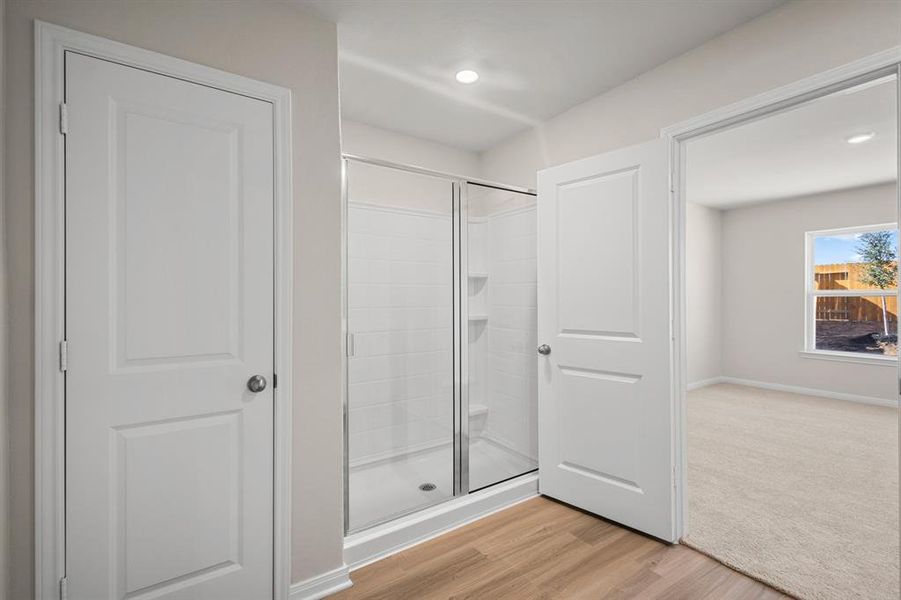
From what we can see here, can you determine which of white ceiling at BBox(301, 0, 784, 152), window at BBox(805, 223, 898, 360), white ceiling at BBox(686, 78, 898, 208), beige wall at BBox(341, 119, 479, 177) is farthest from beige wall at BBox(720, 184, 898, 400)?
white ceiling at BBox(301, 0, 784, 152)

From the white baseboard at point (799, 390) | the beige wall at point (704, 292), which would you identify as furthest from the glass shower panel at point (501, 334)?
the white baseboard at point (799, 390)

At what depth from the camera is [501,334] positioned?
2.84m

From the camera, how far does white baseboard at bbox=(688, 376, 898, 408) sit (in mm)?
4924

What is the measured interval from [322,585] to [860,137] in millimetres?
5032

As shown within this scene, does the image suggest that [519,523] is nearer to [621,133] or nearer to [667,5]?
[621,133]

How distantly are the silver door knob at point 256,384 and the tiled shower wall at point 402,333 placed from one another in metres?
0.80

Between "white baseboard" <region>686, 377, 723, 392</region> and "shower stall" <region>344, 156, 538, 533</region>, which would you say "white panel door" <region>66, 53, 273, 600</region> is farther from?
"white baseboard" <region>686, 377, 723, 392</region>

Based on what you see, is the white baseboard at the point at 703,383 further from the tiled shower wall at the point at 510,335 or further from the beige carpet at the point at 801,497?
the tiled shower wall at the point at 510,335

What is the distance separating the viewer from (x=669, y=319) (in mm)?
2141

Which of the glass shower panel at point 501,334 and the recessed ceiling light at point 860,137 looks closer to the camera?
the glass shower panel at point 501,334

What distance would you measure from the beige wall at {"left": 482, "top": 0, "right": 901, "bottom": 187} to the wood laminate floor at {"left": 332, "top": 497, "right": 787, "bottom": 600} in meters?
2.14

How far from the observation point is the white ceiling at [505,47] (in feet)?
6.20

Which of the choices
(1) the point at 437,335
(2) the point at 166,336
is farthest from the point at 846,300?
(2) the point at 166,336

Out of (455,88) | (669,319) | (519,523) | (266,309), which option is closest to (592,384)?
(669,319)
